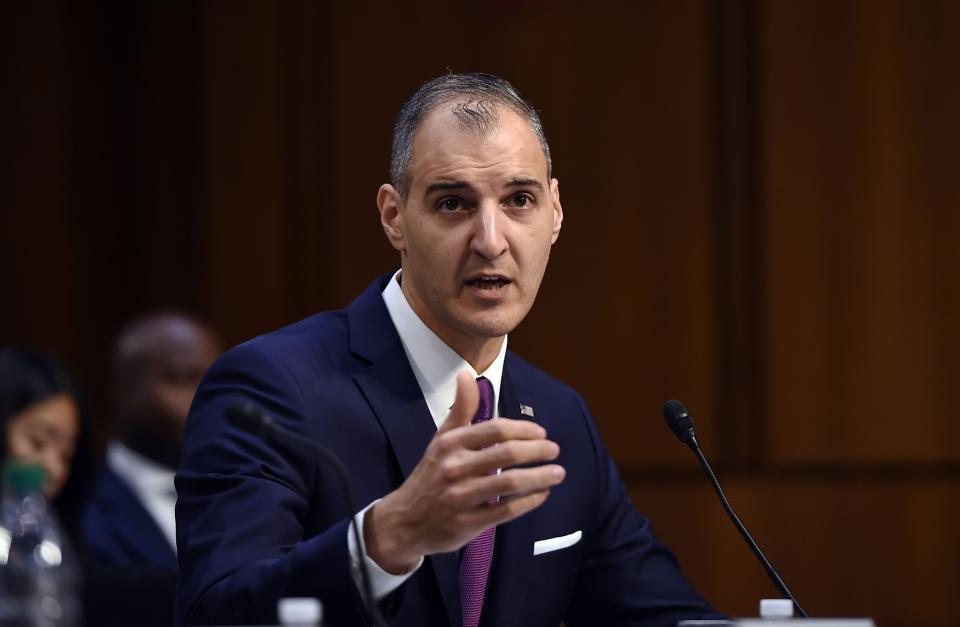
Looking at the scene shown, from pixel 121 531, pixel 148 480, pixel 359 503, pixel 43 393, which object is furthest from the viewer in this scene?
pixel 148 480

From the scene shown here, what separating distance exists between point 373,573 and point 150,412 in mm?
3044

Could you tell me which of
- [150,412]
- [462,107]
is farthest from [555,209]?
[150,412]

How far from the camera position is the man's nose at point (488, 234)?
2.31m

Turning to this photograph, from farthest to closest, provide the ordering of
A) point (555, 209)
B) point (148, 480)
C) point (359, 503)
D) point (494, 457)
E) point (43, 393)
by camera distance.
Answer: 1. point (148, 480)
2. point (43, 393)
3. point (555, 209)
4. point (359, 503)
5. point (494, 457)

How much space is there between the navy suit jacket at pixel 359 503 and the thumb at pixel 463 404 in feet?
0.73

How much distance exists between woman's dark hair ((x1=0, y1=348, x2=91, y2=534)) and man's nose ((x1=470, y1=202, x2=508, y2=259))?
5.89ft

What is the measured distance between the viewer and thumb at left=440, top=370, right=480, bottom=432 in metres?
1.83

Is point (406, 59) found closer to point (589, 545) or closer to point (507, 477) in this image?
point (589, 545)

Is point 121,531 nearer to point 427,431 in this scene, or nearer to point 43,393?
point 43,393

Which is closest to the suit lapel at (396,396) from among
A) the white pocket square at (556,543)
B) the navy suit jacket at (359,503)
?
the navy suit jacket at (359,503)

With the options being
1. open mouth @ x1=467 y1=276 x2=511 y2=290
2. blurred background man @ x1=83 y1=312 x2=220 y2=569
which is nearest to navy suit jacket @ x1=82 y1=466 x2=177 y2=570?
blurred background man @ x1=83 y1=312 x2=220 y2=569

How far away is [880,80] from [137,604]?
298cm

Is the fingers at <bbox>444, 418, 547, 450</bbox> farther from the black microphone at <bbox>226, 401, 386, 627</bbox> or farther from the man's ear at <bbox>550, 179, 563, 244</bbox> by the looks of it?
the man's ear at <bbox>550, 179, 563, 244</bbox>

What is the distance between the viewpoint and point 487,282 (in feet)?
7.76
